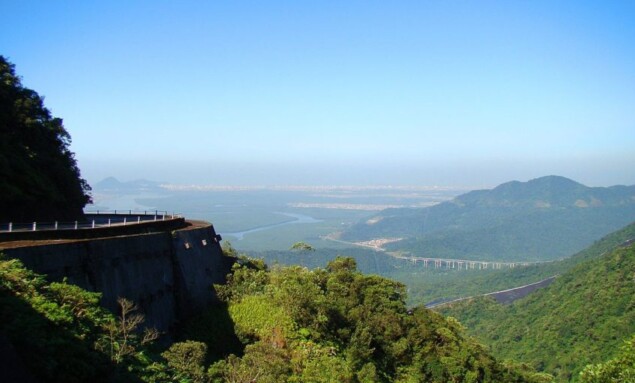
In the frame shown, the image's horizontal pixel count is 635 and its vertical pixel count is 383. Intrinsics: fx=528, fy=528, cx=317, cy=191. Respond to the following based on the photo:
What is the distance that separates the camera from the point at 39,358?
944cm

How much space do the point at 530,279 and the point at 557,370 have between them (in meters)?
82.2

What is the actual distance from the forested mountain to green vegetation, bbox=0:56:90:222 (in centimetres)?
4538

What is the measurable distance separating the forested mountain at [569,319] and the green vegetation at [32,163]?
149ft

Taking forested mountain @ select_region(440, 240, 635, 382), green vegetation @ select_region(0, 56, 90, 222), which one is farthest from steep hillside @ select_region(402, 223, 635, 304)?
green vegetation @ select_region(0, 56, 90, 222)

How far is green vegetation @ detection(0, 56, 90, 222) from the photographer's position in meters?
22.0

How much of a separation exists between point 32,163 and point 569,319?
62.3 meters

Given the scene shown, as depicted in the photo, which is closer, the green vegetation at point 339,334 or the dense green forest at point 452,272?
the green vegetation at point 339,334

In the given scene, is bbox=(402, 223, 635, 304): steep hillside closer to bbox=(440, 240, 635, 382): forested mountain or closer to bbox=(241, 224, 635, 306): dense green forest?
bbox=(241, 224, 635, 306): dense green forest

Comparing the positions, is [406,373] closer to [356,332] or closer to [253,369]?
[356,332]

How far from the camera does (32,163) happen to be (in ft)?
80.2

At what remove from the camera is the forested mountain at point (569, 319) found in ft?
179

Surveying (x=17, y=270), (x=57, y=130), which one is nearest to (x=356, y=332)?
(x=17, y=270)

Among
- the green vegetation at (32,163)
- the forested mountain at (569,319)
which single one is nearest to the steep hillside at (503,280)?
the forested mountain at (569,319)

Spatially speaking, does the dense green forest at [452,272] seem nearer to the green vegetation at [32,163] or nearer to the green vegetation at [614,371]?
the green vegetation at [32,163]
